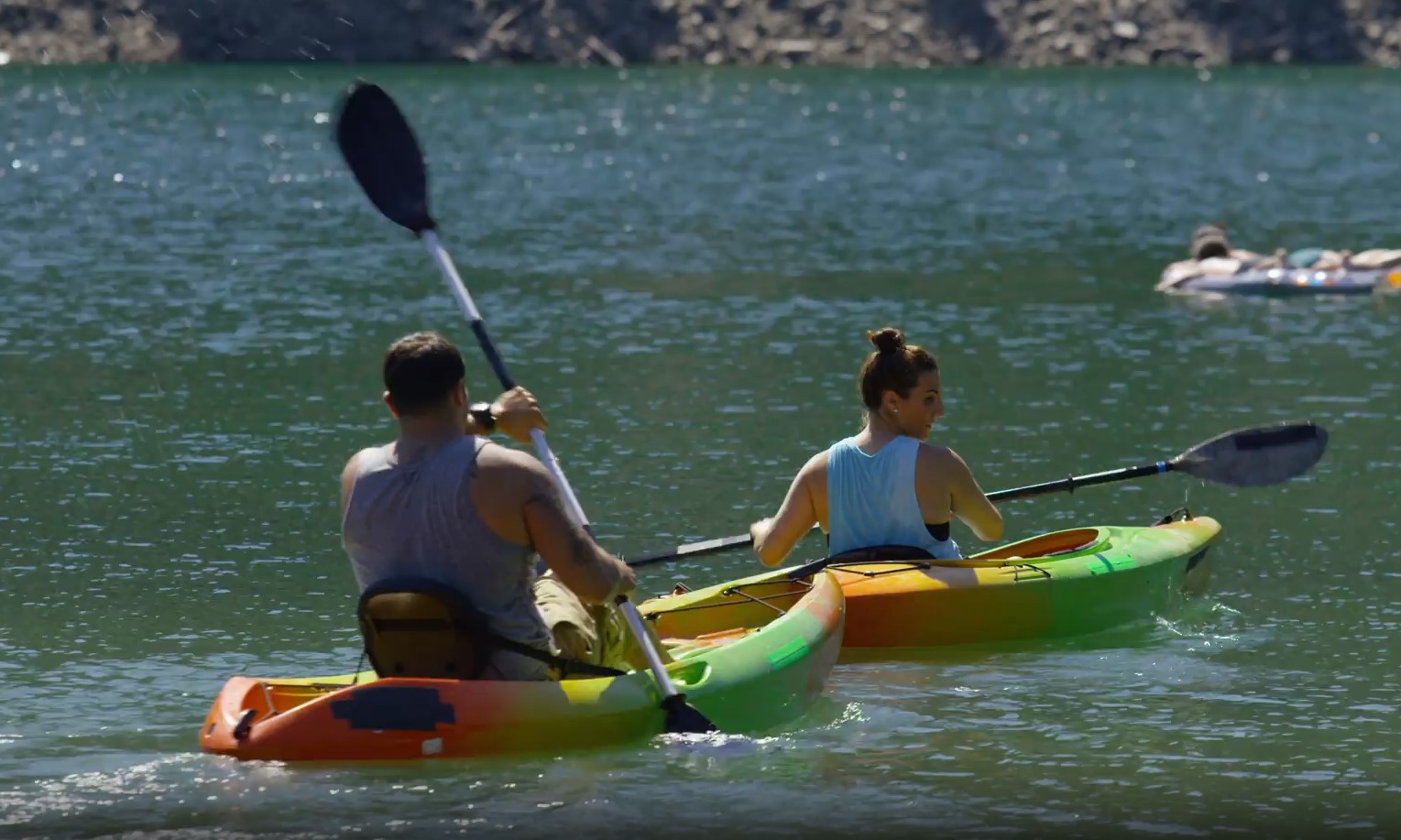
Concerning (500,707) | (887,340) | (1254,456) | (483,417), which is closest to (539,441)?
(483,417)

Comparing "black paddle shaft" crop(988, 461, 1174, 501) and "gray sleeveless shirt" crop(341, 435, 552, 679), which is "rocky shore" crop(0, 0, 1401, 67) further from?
"gray sleeveless shirt" crop(341, 435, 552, 679)

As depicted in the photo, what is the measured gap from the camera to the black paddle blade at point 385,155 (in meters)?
11.3

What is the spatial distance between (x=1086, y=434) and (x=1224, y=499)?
1894 millimetres

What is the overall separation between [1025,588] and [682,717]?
111 inches

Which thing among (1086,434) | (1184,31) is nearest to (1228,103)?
(1184,31)

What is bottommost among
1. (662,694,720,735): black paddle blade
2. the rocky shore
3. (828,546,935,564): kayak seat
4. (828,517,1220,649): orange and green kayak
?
(662,694,720,735): black paddle blade

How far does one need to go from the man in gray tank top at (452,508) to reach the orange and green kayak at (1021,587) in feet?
8.79

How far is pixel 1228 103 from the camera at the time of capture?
2729 inches

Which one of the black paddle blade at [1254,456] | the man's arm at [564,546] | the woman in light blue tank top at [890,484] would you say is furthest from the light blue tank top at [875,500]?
the man's arm at [564,546]

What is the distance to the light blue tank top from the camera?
1139 centimetres

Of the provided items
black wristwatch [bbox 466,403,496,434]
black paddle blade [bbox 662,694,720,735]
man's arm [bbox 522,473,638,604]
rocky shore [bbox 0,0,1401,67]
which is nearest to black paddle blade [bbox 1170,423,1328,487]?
black paddle blade [bbox 662,694,720,735]

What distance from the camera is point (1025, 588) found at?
11797 mm

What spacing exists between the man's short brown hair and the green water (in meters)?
1.36

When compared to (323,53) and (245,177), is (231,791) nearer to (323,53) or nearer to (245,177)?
(245,177)
